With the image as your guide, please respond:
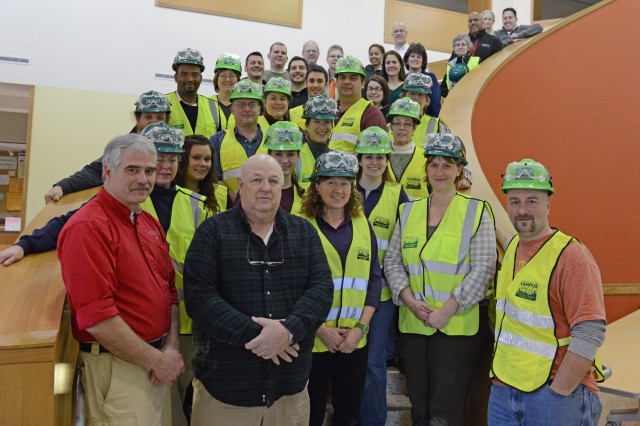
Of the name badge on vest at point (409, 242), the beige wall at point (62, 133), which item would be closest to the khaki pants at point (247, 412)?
the name badge on vest at point (409, 242)

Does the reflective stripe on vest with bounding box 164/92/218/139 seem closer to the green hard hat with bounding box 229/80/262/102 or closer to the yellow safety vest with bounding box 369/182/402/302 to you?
the green hard hat with bounding box 229/80/262/102

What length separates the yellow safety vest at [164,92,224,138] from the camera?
416 centimetres

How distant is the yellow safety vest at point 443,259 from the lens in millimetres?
2764

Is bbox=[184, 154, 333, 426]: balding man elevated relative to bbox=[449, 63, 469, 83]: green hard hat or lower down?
lower down

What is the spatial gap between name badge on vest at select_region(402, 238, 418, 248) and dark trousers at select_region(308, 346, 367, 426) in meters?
0.57

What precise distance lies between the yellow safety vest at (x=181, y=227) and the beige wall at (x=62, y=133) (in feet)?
17.7

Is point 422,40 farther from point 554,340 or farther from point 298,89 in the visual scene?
point 554,340

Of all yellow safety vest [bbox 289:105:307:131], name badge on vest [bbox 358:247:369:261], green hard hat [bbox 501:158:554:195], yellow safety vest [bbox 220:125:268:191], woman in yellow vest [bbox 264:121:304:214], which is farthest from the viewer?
yellow safety vest [bbox 289:105:307:131]

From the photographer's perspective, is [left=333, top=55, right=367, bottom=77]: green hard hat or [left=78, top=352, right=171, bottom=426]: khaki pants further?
[left=333, top=55, right=367, bottom=77]: green hard hat

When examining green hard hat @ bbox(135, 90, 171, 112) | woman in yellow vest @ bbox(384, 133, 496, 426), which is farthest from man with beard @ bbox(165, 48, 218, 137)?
woman in yellow vest @ bbox(384, 133, 496, 426)

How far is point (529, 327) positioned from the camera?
2254 mm

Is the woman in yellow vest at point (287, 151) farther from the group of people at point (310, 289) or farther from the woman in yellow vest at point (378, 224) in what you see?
the woman in yellow vest at point (378, 224)

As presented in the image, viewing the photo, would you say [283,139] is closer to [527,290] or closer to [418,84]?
[527,290]

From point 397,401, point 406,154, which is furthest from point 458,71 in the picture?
point 397,401
